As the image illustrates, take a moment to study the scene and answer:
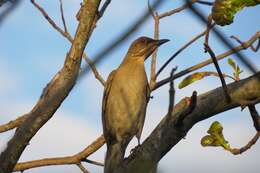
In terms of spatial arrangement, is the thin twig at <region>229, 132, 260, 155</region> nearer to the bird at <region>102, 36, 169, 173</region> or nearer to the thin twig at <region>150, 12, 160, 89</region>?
the thin twig at <region>150, 12, 160, 89</region>

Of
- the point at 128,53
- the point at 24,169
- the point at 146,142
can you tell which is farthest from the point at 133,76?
the point at 146,142

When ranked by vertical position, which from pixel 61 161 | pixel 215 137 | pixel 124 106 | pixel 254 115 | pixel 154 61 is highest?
pixel 124 106

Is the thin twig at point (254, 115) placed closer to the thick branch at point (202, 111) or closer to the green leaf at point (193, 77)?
the thick branch at point (202, 111)

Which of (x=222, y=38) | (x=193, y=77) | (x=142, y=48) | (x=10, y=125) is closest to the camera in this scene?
(x=222, y=38)

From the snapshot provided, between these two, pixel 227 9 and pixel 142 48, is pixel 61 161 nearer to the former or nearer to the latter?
pixel 227 9

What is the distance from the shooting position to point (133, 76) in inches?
262

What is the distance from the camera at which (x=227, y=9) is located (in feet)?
7.40

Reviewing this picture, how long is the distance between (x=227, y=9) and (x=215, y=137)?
111cm

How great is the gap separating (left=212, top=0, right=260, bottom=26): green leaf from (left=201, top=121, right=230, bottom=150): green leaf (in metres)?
0.95

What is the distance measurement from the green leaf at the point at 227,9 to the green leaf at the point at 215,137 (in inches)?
37.4

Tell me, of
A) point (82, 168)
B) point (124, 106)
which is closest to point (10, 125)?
point (82, 168)

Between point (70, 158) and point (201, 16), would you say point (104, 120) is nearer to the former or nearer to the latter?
point (70, 158)

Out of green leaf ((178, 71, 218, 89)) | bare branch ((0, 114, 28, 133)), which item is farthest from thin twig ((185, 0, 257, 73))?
bare branch ((0, 114, 28, 133))

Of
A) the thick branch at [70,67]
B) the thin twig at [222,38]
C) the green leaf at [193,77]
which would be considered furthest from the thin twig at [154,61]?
the thin twig at [222,38]
